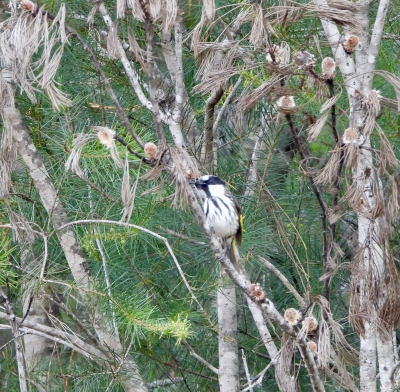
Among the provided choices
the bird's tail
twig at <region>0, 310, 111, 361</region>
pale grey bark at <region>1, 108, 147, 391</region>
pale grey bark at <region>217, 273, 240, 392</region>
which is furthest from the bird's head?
twig at <region>0, 310, 111, 361</region>

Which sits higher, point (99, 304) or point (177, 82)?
point (177, 82)

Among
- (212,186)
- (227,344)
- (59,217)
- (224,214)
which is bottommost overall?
(227,344)

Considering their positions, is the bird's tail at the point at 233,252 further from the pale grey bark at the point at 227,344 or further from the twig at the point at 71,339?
the twig at the point at 71,339

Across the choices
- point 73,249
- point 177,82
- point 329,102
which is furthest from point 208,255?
point 329,102

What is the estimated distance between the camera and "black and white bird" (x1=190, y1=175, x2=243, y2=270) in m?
3.77

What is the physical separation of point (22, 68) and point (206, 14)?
0.62 m

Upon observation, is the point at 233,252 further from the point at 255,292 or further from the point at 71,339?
the point at 255,292

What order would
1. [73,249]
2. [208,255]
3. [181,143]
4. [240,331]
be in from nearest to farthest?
[181,143] < [73,249] < [208,255] < [240,331]

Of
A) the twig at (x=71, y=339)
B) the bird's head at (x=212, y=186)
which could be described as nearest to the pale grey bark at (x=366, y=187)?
the bird's head at (x=212, y=186)

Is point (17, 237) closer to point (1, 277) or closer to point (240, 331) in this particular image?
point (1, 277)

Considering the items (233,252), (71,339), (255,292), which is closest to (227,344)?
(233,252)

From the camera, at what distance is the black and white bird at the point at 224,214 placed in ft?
12.4

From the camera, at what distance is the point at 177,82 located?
9.64 ft

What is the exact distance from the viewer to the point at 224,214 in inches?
151
